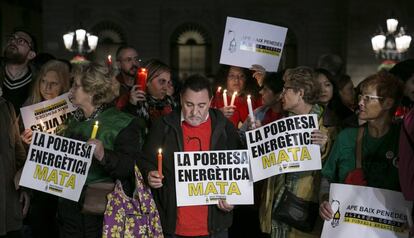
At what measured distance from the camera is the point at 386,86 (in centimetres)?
379

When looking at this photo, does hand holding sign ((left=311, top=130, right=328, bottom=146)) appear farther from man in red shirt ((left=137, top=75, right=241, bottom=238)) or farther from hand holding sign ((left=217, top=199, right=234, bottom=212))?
hand holding sign ((left=217, top=199, right=234, bottom=212))

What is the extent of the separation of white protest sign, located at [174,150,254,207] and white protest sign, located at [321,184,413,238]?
532mm

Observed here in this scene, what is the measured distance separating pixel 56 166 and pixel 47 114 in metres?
0.95

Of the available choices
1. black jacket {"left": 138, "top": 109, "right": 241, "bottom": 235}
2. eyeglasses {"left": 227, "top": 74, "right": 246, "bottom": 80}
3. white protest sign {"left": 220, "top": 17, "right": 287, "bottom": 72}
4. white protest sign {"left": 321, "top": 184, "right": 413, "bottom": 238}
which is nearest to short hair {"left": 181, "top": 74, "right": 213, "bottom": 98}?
black jacket {"left": 138, "top": 109, "right": 241, "bottom": 235}

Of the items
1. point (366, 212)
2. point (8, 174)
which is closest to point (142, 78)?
point (8, 174)

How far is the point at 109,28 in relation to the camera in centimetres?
2289

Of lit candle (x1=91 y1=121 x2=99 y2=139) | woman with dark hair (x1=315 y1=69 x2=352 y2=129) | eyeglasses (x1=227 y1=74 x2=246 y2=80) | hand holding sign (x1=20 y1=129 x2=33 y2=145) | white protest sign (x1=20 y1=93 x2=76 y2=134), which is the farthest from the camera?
eyeglasses (x1=227 y1=74 x2=246 y2=80)

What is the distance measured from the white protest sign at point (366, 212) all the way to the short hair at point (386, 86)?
53 cm

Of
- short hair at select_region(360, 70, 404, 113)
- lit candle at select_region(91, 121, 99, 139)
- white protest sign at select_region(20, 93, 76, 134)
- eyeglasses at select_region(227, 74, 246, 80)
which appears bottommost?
lit candle at select_region(91, 121, 99, 139)

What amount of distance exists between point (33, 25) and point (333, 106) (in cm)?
2366

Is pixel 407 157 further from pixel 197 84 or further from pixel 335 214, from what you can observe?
pixel 197 84

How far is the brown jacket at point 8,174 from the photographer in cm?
428

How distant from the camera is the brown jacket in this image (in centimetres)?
428

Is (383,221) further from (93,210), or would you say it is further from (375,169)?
(93,210)
